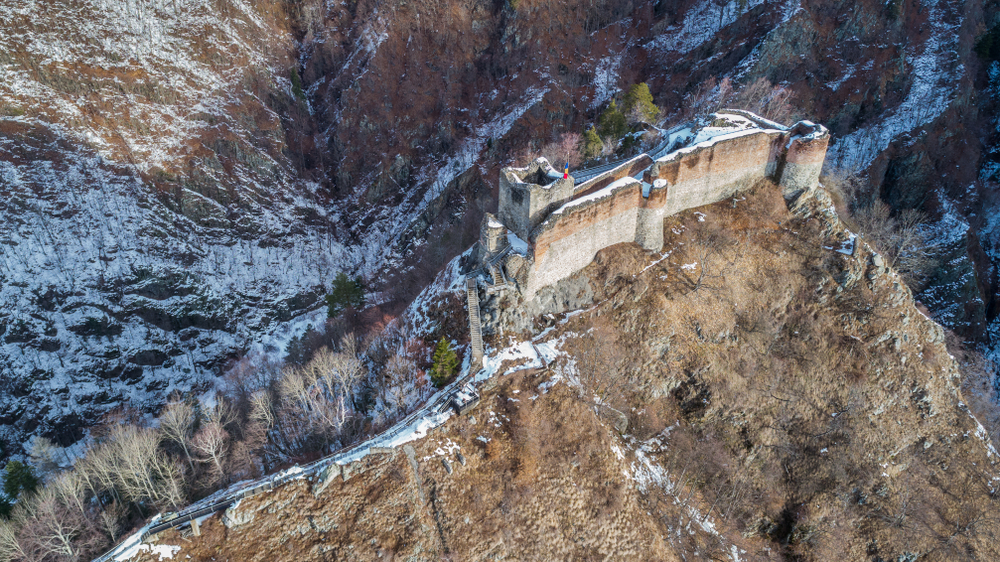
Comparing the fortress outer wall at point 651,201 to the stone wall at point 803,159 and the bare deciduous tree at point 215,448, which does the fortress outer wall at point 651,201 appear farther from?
the bare deciduous tree at point 215,448

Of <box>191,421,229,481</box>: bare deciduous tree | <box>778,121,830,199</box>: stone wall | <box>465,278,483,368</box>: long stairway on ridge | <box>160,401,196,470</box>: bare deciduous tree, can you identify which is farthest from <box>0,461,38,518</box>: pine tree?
<box>778,121,830,199</box>: stone wall

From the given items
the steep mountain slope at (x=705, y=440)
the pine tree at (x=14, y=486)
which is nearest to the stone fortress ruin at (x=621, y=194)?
the steep mountain slope at (x=705, y=440)

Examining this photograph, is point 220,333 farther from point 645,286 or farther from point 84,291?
point 645,286

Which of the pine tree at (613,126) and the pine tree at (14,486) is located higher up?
the pine tree at (613,126)

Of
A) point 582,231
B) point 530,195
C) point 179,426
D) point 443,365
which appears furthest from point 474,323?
point 179,426

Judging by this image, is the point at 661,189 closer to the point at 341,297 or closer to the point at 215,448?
the point at 215,448

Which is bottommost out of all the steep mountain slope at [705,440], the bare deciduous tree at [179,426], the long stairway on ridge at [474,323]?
the steep mountain slope at [705,440]
